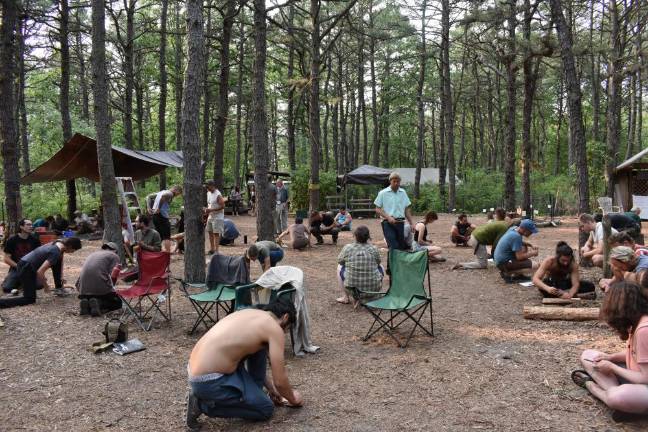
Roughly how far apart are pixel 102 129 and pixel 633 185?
16780mm

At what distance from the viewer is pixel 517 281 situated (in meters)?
7.43

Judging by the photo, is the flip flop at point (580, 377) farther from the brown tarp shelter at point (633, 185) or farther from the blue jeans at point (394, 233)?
the brown tarp shelter at point (633, 185)

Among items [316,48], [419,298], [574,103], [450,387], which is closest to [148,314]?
[419,298]

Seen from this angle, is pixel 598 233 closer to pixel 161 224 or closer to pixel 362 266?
pixel 362 266

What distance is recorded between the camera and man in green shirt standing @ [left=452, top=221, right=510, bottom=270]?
812cm

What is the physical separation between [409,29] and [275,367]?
1831cm

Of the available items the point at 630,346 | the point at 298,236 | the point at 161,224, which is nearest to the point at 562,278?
the point at 630,346

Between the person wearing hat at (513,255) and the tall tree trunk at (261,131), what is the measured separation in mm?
3798

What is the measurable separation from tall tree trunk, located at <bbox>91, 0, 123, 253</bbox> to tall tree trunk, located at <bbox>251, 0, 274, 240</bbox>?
2.32 m

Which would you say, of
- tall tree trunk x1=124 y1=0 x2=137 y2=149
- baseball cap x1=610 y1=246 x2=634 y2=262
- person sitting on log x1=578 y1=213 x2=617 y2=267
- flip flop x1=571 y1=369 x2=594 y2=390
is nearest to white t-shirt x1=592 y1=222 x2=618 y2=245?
person sitting on log x1=578 y1=213 x2=617 y2=267

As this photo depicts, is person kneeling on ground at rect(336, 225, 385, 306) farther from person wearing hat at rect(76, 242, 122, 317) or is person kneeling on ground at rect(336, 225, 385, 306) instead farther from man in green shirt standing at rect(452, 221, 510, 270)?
man in green shirt standing at rect(452, 221, 510, 270)

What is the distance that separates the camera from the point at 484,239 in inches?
326

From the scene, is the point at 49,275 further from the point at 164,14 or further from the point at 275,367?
the point at 164,14

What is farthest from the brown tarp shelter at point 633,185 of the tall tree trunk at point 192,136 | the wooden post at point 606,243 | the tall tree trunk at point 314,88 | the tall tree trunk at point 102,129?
the tall tree trunk at point 102,129
